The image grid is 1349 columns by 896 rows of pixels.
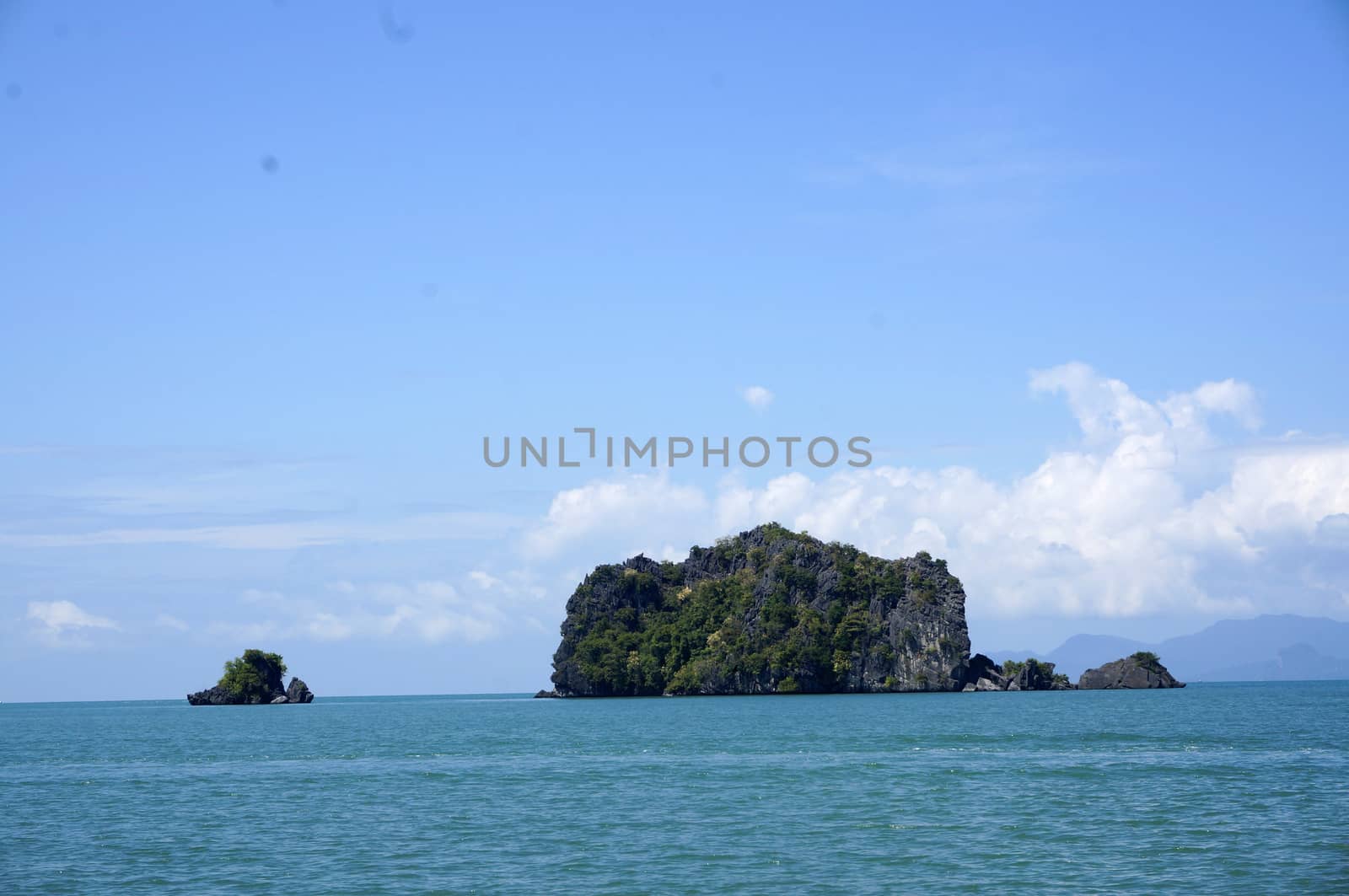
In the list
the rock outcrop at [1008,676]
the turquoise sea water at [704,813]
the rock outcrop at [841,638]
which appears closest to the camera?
the turquoise sea water at [704,813]

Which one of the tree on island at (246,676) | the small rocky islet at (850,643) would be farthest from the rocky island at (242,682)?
the small rocky islet at (850,643)

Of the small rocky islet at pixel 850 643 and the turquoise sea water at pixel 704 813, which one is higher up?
the small rocky islet at pixel 850 643

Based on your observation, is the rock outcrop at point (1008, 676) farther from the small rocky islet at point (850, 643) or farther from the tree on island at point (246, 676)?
the tree on island at point (246, 676)

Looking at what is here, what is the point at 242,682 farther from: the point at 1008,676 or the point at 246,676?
the point at 1008,676

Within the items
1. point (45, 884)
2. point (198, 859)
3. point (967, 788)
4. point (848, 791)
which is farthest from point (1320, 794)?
point (45, 884)

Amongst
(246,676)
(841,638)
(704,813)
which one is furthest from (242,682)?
(704,813)

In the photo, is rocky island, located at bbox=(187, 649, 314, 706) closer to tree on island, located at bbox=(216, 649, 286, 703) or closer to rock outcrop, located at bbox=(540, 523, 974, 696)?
tree on island, located at bbox=(216, 649, 286, 703)

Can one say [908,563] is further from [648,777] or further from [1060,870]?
[1060,870]

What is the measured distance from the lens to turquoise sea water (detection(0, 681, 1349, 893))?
33.8 meters

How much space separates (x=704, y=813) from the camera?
45406mm

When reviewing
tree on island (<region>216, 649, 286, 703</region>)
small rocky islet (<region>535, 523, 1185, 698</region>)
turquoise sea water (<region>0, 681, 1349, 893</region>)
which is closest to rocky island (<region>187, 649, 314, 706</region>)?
tree on island (<region>216, 649, 286, 703</region>)

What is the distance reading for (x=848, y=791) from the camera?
51125mm

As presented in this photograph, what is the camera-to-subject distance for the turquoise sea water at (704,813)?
111 ft

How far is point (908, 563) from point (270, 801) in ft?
495
